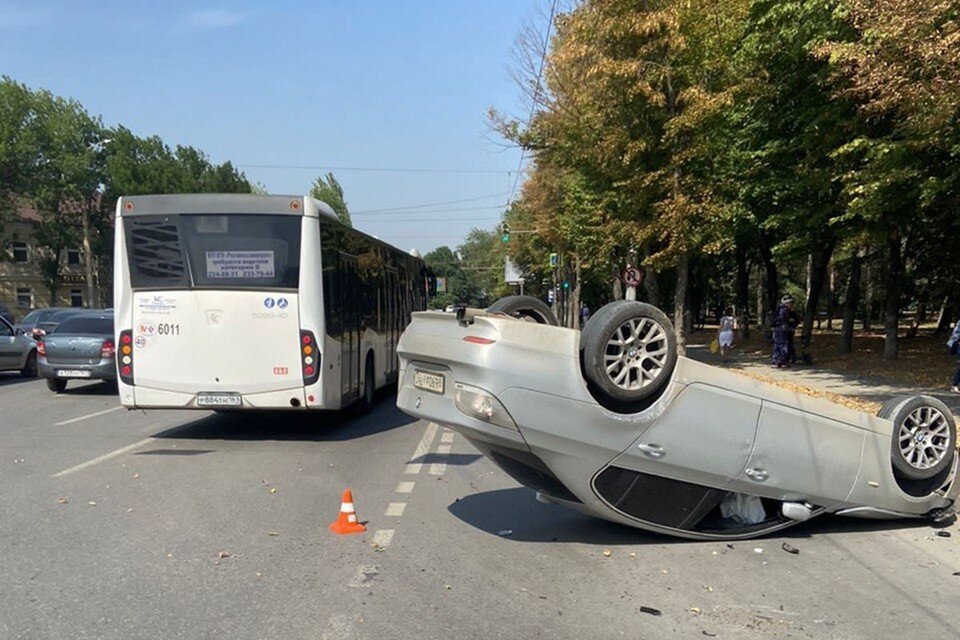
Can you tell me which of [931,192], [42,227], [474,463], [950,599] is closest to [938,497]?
[950,599]

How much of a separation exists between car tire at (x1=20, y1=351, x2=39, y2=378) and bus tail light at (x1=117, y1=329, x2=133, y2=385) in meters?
11.0

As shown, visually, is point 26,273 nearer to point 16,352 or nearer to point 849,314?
point 16,352

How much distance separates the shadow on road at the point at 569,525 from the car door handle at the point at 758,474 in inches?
27.6

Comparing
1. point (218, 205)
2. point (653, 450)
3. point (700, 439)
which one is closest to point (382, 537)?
point (653, 450)

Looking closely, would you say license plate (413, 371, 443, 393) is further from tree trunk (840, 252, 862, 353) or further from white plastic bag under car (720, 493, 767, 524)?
tree trunk (840, 252, 862, 353)

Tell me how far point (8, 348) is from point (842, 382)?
763 inches

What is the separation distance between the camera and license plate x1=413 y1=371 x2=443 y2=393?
5.00 m

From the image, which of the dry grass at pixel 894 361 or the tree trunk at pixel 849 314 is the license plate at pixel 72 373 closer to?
the dry grass at pixel 894 361

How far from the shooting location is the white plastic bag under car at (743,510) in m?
5.39

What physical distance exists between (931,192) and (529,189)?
3066 centimetres

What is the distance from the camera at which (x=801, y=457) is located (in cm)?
518

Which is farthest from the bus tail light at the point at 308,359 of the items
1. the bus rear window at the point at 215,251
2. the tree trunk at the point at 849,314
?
the tree trunk at the point at 849,314

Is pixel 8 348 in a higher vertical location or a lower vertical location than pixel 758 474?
lower

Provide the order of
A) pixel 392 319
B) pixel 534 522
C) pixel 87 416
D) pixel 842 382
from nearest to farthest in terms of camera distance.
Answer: pixel 534 522, pixel 87 416, pixel 392 319, pixel 842 382
